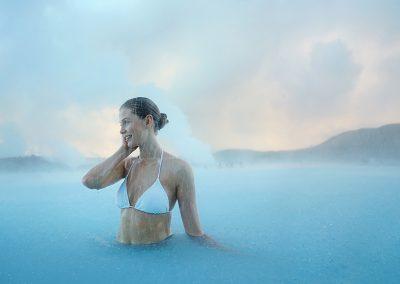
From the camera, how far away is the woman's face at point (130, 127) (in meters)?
2.34

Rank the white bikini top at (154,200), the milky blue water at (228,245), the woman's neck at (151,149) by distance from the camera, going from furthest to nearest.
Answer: the woman's neck at (151,149)
the white bikini top at (154,200)
the milky blue water at (228,245)

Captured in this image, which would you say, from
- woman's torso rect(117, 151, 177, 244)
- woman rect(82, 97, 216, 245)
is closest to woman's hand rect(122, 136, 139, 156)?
woman rect(82, 97, 216, 245)

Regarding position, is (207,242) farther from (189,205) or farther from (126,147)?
(126,147)

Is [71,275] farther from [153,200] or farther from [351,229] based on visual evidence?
[351,229]

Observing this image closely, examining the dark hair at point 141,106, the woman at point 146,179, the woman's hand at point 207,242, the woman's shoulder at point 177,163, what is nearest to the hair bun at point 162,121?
the woman at point 146,179

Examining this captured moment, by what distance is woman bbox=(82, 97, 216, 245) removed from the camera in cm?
234

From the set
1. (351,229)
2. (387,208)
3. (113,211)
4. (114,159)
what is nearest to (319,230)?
(351,229)

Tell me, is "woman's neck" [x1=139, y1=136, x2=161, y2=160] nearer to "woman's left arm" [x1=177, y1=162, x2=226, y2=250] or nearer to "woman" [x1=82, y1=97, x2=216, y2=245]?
"woman" [x1=82, y1=97, x2=216, y2=245]

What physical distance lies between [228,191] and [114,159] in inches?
194

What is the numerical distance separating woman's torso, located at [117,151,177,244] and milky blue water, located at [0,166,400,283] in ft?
0.26

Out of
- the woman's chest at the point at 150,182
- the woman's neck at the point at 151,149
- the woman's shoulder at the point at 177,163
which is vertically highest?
the woman's neck at the point at 151,149

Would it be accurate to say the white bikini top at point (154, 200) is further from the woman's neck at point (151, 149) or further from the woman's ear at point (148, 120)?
the woman's ear at point (148, 120)

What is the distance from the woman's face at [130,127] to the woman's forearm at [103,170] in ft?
0.26

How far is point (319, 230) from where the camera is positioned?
11.7 feet
